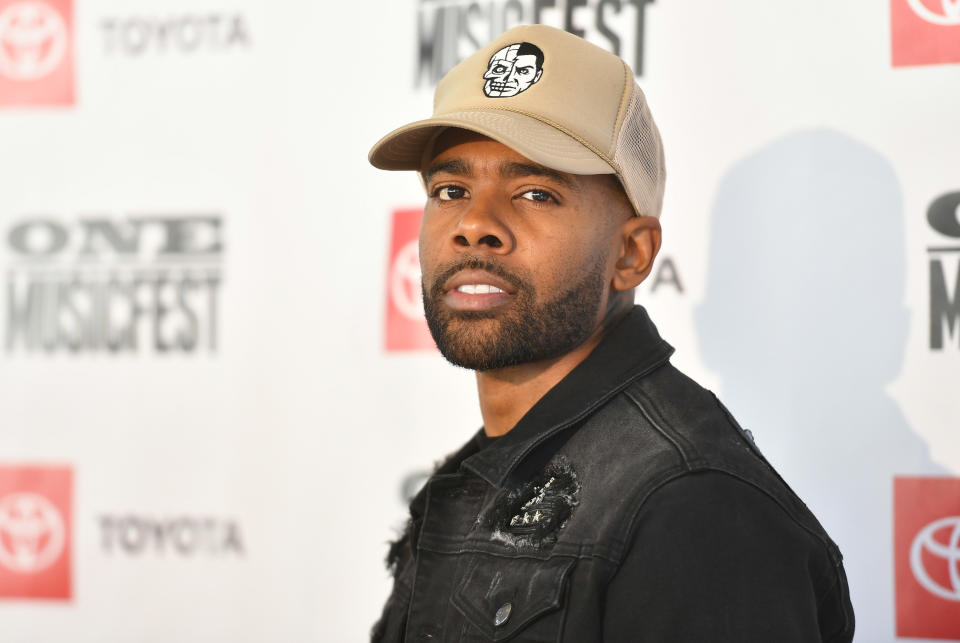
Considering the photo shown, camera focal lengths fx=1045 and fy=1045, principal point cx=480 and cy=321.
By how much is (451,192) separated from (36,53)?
152 cm

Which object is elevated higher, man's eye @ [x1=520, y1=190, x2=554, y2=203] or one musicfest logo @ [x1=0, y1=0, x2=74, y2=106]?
one musicfest logo @ [x1=0, y1=0, x2=74, y2=106]

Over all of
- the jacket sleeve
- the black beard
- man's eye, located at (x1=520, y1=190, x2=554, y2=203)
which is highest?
man's eye, located at (x1=520, y1=190, x2=554, y2=203)

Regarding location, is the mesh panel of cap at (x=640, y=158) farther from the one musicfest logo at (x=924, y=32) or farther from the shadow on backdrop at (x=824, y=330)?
the one musicfest logo at (x=924, y=32)

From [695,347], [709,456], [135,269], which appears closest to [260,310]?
[135,269]

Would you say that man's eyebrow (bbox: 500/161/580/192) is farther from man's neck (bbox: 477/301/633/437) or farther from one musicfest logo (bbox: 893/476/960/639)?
one musicfest logo (bbox: 893/476/960/639)

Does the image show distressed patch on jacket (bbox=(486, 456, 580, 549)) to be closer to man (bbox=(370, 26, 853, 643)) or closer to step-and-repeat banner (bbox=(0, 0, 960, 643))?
man (bbox=(370, 26, 853, 643))

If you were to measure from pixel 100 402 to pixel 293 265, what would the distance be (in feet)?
1.87

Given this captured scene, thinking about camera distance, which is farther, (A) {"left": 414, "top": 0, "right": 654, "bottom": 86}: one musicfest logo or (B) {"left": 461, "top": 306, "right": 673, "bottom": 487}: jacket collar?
(A) {"left": 414, "top": 0, "right": 654, "bottom": 86}: one musicfest logo

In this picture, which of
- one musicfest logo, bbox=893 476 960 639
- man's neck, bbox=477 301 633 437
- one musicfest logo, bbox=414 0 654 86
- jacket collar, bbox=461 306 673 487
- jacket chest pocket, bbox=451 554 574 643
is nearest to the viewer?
jacket chest pocket, bbox=451 554 574 643

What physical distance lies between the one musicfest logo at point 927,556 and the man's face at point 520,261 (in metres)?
0.83

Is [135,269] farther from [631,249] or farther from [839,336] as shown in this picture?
[839,336]

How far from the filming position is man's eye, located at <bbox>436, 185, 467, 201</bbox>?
57.0 inches

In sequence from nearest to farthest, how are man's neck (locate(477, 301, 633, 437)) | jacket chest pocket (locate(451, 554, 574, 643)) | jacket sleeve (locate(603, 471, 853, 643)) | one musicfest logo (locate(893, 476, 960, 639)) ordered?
jacket sleeve (locate(603, 471, 853, 643)), jacket chest pocket (locate(451, 554, 574, 643)), man's neck (locate(477, 301, 633, 437)), one musicfest logo (locate(893, 476, 960, 639))

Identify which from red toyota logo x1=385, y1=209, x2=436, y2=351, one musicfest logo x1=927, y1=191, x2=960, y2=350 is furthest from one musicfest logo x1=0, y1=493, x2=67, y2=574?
one musicfest logo x1=927, y1=191, x2=960, y2=350
